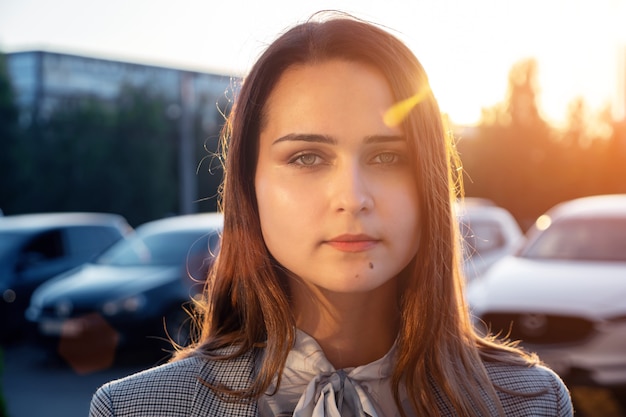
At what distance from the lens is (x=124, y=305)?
8211mm

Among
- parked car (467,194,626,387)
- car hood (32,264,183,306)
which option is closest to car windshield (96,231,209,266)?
car hood (32,264,183,306)

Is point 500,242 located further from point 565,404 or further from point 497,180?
point 497,180

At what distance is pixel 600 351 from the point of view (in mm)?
5625

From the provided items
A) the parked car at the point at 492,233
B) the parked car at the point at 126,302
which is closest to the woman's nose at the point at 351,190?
the parked car at the point at 126,302

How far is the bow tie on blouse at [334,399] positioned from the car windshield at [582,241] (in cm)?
551

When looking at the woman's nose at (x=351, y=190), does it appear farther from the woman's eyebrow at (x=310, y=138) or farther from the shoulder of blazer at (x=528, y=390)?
the shoulder of blazer at (x=528, y=390)

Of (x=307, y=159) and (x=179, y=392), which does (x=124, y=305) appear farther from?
(x=307, y=159)

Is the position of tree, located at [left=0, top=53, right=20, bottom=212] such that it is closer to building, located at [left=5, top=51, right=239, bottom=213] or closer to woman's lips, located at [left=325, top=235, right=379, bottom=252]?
building, located at [left=5, top=51, right=239, bottom=213]

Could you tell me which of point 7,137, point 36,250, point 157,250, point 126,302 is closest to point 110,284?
point 126,302

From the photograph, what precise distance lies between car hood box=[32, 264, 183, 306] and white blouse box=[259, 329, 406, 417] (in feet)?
21.8

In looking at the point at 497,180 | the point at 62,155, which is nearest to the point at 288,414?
the point at 62,155

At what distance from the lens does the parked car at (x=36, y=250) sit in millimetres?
9539

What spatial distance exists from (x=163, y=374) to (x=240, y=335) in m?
0.23

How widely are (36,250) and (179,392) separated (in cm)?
892
